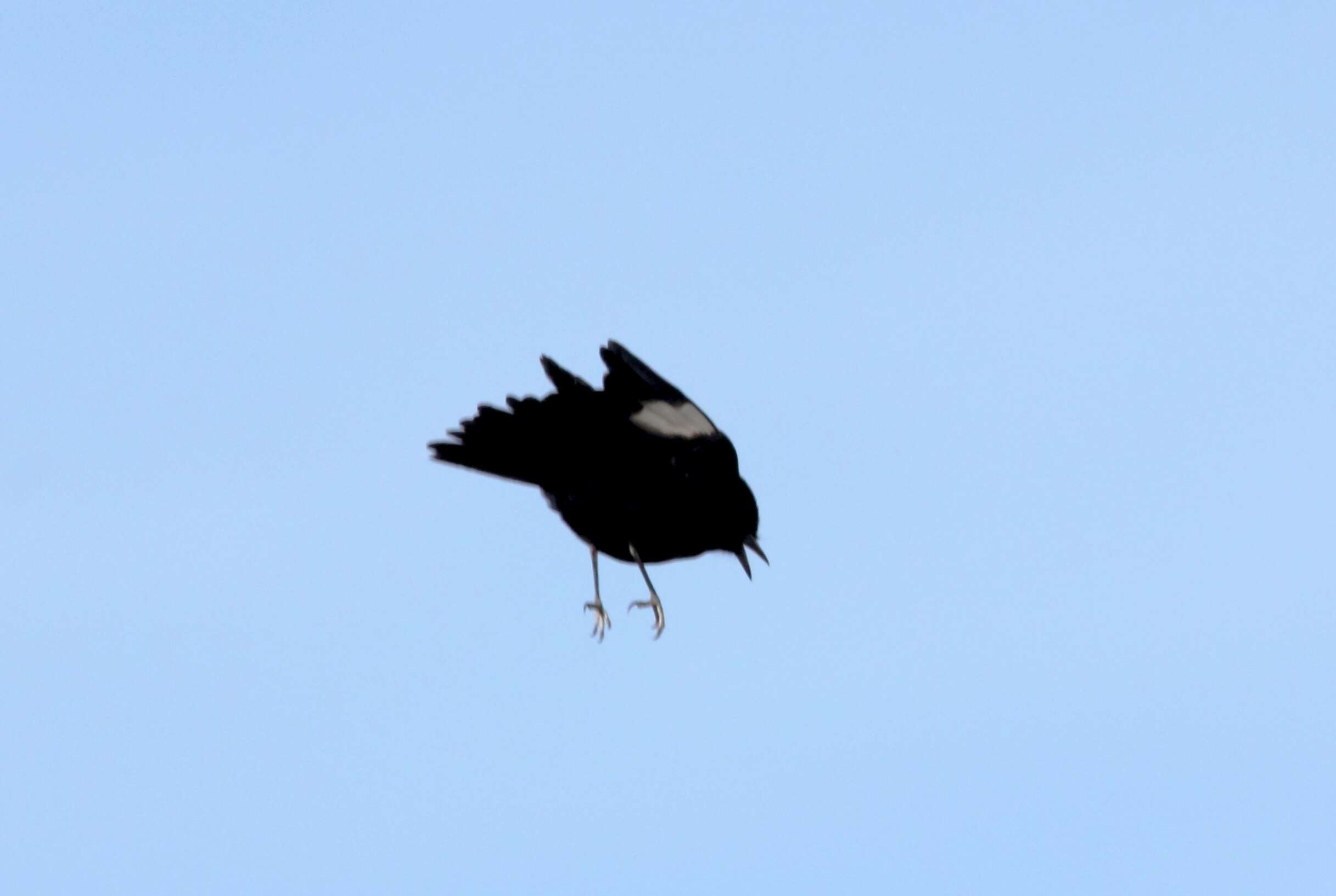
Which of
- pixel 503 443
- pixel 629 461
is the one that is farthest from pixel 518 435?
pixel 629 461

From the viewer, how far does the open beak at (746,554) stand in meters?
17.8

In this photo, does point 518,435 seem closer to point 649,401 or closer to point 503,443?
point 503,443

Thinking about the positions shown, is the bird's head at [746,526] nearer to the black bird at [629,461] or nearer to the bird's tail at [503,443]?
the black bird at [629,461]

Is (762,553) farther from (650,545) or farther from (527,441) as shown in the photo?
(527,441)

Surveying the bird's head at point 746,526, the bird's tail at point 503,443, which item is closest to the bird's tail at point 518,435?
the bird's tail at point 503,443

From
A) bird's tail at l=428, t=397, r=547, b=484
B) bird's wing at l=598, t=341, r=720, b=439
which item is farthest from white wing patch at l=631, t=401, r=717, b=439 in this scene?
bird's tail at l=428, t=397, r=547, b=484

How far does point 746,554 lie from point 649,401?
158 centimetres

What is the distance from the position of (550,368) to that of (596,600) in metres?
2.27

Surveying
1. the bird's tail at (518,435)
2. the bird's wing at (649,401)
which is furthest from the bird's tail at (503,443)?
the bird's wing at (649,401)

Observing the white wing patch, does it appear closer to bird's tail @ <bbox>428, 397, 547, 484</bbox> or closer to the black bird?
the black bird

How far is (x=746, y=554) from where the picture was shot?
17.9m

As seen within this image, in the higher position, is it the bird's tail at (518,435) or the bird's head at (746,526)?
the bird's tail at (518,435)

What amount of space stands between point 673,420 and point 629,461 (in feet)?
1.53

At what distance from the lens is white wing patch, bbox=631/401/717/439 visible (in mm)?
17109
